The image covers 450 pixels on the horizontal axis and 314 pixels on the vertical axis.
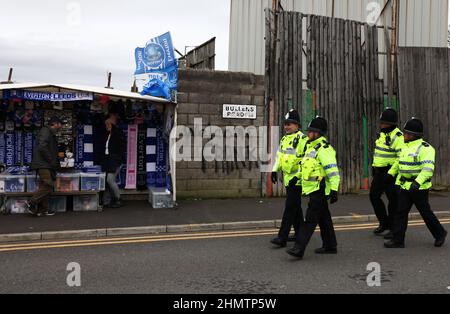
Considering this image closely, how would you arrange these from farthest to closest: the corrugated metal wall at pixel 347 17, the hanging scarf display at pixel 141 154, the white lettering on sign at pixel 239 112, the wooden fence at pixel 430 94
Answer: the corrugated metal wall at pixel 347 17
the wooden fence at pixel 430 94
the white lettering on sign at pixel 239 112
the hanging scarf display at pixel 141 154

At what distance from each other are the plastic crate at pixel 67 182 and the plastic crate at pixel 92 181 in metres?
0.09

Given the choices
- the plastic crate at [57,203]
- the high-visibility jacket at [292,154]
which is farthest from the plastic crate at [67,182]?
the high-visibility jacket at [292,154]

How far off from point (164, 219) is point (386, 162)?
378 cm

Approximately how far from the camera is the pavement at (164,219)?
7514 mm

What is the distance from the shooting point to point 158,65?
9.28 m

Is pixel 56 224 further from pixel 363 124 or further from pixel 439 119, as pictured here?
pixel 439 119

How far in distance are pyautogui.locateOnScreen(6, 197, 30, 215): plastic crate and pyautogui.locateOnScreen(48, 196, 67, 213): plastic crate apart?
1.40 feet

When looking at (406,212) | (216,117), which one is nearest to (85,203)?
(216,117)

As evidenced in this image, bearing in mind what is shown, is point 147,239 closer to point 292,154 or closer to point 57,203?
point 292,154

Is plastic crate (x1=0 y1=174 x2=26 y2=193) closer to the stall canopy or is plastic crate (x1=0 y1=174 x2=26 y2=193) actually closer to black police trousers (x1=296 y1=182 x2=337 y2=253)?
the stall canopy

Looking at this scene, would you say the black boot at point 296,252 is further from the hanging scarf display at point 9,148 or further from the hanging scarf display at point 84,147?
the hanging scarf display at point 9,148

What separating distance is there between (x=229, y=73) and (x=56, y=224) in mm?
5019
